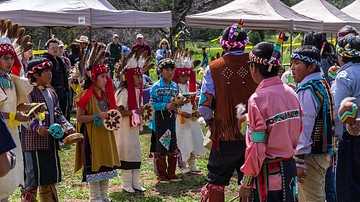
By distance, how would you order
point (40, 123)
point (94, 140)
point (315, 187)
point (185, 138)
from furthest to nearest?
point (185, 138)
point (94, 140)
point (40, 123)
point (315, 187)

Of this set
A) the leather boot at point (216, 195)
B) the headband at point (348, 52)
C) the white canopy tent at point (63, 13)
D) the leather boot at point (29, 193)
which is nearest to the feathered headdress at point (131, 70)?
the leather boot at point (29, 193)

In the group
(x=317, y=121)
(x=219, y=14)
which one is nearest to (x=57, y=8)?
(x=219, y=14)

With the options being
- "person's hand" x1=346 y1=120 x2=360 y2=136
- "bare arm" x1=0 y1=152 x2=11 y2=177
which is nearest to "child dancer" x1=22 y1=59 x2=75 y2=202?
"bare arm" x1=0 y1=152 x2=11 y2=177

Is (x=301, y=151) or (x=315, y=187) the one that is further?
(x=315, y=187)

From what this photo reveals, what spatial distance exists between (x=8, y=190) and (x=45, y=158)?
0.78m

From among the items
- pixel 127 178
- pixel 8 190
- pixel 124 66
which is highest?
pixel 124 66

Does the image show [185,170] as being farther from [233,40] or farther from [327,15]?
[327,15]

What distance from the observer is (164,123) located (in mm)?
7188

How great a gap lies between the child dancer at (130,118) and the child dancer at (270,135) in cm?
273

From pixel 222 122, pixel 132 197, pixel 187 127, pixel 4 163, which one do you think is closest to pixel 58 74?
pixel 187 127

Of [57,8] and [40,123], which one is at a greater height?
[57,8]

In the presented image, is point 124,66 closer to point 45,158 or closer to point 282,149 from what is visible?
point 45,158

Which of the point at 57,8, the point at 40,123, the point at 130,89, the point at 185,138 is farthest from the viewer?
the point at 57,8

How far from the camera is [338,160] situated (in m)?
4.99
